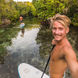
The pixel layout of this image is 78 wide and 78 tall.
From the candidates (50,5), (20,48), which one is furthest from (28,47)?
(50,5)

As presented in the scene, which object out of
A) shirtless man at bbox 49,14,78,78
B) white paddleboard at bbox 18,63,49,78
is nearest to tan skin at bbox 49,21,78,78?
shirtless man at bbox 49,14,78,78

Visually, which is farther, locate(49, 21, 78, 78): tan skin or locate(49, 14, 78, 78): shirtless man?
locate(49, 14, 78, 78): shirtless man

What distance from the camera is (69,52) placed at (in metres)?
1.59

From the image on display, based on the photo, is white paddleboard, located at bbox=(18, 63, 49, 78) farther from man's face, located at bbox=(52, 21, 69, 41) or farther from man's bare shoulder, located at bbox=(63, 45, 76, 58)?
man's bare shoulder, located at bbox=(63, 45, 76, 58)

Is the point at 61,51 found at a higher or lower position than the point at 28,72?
higher

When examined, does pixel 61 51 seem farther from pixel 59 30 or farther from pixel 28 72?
pixel 28 72

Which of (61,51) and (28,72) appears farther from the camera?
(28,72)

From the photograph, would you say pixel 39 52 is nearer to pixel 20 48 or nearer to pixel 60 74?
pixel 20 48

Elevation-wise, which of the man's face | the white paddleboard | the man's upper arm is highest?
the man's face

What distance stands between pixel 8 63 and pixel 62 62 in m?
6.24

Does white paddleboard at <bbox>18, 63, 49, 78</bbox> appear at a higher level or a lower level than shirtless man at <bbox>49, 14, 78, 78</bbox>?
lower

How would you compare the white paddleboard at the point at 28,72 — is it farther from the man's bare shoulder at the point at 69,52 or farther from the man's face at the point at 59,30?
the man's bare shoulder at the point at 69,52

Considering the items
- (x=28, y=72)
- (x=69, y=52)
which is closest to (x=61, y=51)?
(x=69, y=52)

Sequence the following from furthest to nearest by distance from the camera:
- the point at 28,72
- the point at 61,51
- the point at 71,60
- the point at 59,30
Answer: the point at 28,72 → the point at 59,30 → the point at 61,51 → the point at 71,60
